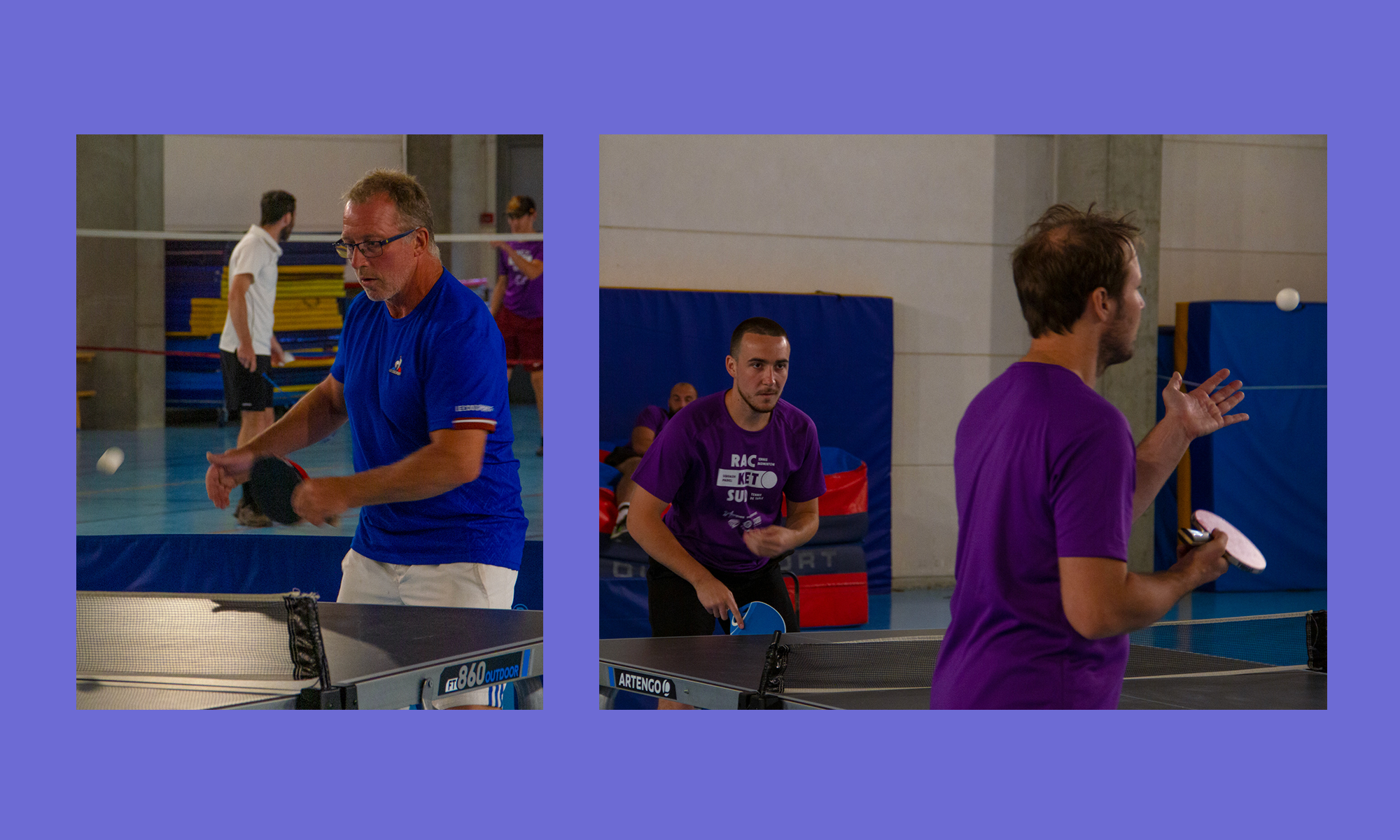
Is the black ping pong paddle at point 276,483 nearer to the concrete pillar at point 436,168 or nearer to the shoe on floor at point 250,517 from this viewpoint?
the shoe on floor at point 250,517

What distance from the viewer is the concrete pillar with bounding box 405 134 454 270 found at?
3.85m

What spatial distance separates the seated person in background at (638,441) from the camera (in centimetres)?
497

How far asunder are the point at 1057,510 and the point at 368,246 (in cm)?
184

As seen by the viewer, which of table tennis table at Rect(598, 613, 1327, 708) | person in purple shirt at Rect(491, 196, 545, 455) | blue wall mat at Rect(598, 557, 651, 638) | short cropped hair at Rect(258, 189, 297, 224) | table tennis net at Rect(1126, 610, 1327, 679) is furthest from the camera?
blue wall mat at Rect(598, 557, 651, 638)

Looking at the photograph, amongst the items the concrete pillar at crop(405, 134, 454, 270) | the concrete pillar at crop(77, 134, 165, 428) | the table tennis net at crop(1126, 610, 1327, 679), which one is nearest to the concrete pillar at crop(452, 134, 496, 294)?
the concrete pillar at crop(405, 134, 454, 270)

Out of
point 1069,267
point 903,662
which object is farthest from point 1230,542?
point 903,662

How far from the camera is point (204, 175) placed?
4.34 m

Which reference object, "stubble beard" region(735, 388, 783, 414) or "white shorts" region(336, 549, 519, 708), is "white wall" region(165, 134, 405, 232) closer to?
"white shorts" region(336, 549, 519, 708)

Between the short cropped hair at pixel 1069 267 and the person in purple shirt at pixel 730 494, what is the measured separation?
5.33ft

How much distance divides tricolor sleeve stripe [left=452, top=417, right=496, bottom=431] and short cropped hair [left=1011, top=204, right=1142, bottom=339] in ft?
4.32

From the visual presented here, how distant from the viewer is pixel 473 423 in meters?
2.67

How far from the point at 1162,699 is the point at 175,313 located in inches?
178

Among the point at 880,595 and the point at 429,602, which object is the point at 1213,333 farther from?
the point at 429,602

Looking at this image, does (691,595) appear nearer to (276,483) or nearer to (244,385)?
(276,483)
